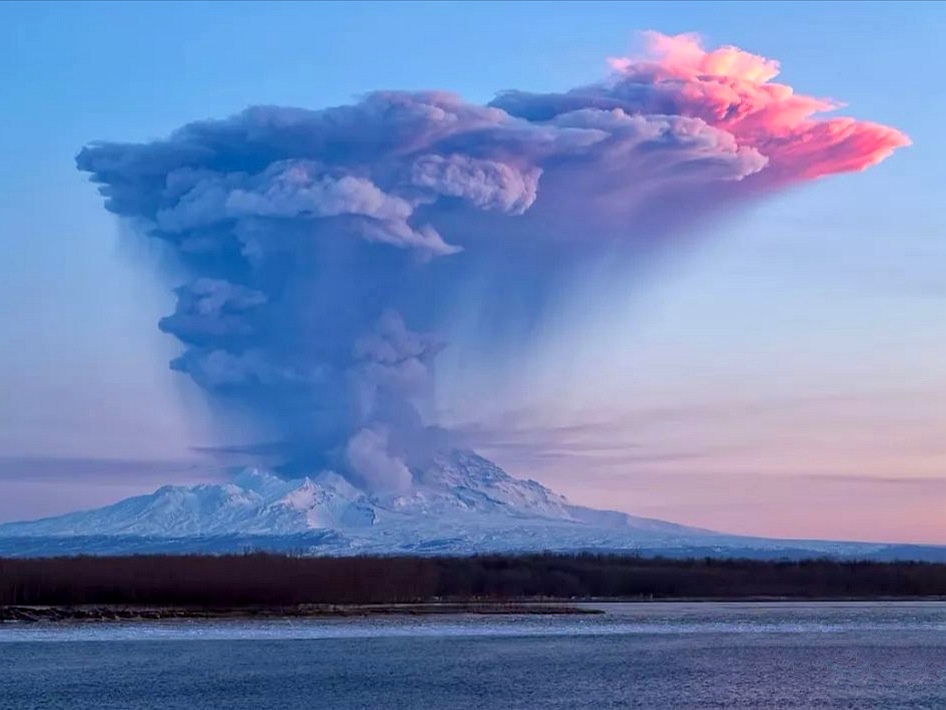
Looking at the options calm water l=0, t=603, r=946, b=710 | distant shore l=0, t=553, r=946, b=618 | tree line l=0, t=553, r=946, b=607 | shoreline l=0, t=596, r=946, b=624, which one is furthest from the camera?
tree line l=0, t=553, r=946, b=607

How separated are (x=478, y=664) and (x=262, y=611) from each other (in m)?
25.5

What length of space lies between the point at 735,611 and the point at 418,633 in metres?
22.2

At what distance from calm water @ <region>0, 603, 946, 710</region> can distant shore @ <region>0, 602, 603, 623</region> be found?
3.15m

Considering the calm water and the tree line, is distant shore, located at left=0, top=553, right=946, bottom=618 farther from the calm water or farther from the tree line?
the calm water

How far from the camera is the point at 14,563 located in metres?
83.9

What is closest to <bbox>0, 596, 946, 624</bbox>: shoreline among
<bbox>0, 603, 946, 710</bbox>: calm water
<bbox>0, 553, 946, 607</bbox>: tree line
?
<bbox>0, 553, 946, 607</bbox>: tree line

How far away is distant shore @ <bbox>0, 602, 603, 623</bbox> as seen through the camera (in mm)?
61062

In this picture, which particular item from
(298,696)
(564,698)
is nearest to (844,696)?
(564,698)

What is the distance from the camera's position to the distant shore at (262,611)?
6106 centimetres

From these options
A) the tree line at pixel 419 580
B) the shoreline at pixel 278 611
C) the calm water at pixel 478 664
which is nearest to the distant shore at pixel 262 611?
the shoreline at pixel 278 611

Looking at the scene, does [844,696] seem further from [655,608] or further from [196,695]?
[655,608]

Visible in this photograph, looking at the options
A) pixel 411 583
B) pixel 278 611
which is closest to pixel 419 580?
pixel 411 583

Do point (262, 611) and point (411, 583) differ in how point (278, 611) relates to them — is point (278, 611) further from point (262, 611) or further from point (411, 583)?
point (411, 583)

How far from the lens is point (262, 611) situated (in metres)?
66.4
